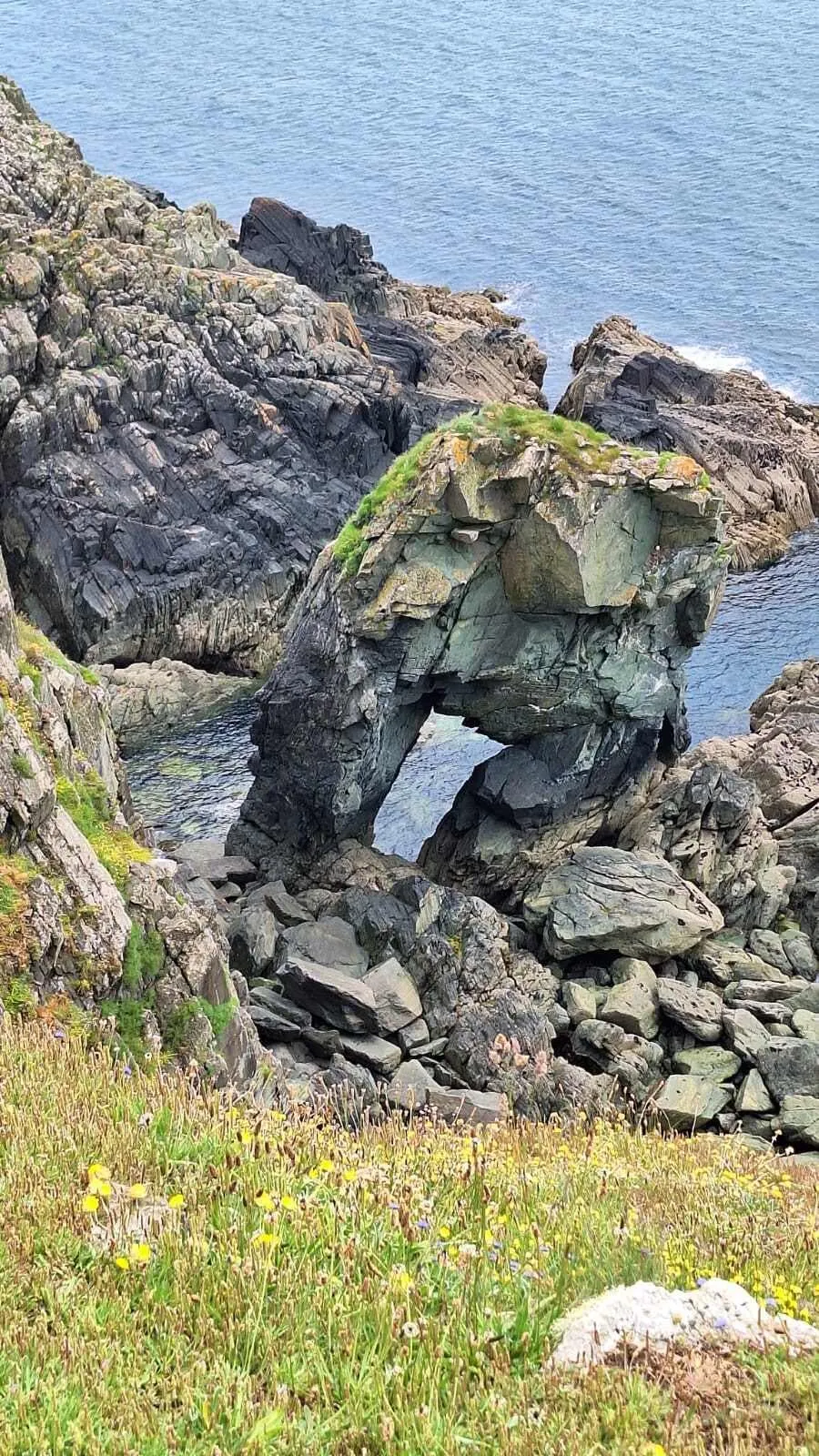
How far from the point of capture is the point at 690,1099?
26250 millimetres

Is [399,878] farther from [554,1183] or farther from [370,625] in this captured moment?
[554,1183]

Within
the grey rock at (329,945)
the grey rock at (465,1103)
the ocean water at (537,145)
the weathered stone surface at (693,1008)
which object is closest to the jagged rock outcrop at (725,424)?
the ocean water at (537,145)

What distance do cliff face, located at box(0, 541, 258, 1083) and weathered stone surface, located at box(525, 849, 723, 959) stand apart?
40.8 feet

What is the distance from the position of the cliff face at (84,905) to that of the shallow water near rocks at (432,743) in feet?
66.2

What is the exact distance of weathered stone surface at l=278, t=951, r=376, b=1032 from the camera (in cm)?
2694

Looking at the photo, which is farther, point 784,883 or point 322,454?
point 322,454

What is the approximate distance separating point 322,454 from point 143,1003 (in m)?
44.2

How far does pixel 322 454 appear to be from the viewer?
58.0m

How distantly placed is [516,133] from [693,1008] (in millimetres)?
99705

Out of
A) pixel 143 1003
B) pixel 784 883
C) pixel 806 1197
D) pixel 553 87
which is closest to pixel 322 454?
pixel 784 883

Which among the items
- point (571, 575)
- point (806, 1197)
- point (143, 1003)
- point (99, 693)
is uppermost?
point (571, 575)

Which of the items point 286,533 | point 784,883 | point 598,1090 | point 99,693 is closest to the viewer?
point 99,693

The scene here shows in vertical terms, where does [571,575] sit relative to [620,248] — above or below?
below

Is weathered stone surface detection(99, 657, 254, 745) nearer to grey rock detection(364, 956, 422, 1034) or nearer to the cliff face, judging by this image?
grey rock detection(364, 956, 422, 1034)
